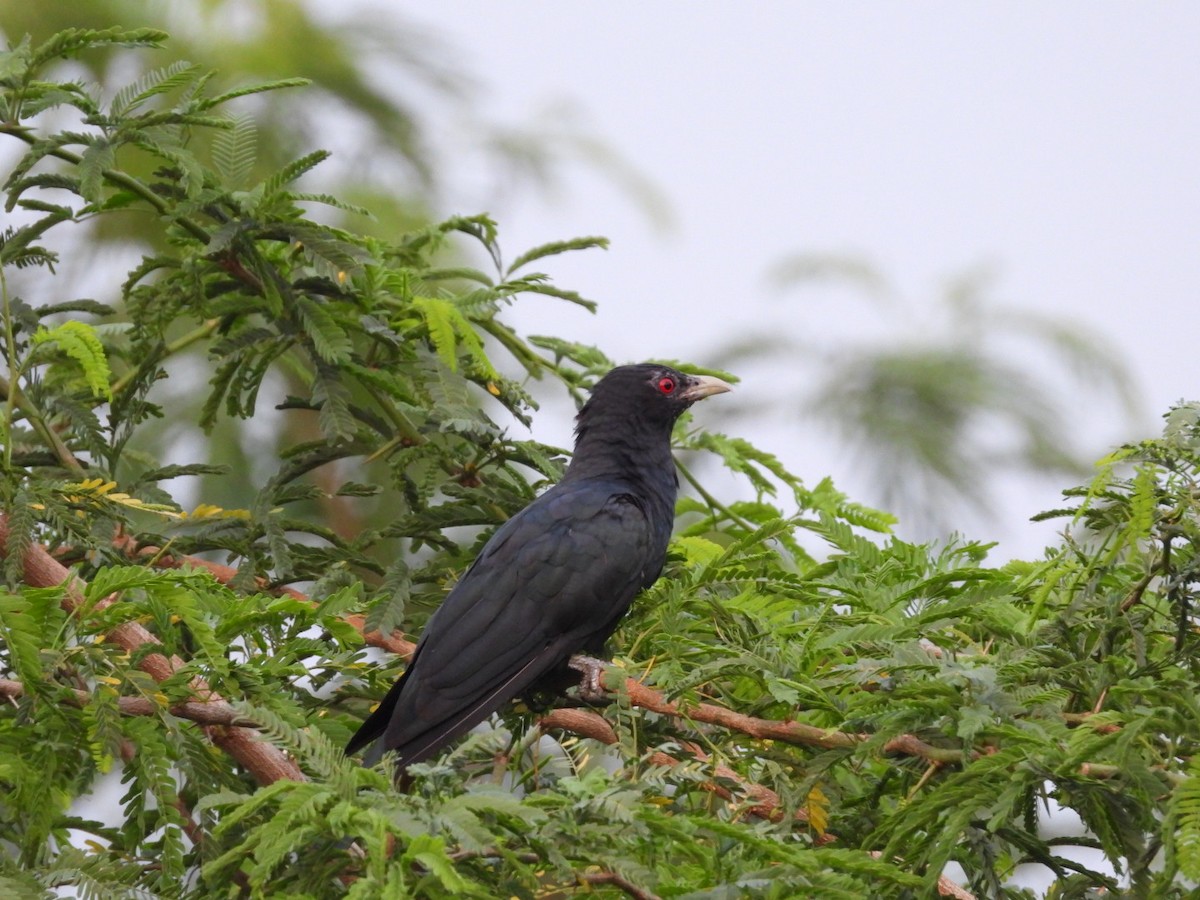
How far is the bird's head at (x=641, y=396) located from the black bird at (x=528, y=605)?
0.31 metres

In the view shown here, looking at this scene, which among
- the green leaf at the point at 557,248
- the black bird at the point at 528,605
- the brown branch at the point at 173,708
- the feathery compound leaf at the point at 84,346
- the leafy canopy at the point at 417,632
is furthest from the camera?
the green leaf at the point at 557,248

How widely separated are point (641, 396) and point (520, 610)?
1.11m

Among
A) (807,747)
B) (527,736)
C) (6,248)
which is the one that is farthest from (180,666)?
(6,248)

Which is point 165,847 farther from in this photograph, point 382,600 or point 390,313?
point 390,313

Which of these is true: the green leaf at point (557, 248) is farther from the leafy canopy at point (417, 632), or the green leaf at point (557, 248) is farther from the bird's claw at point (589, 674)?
the bird's claw at point (589, 674)

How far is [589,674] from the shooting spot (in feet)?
11.9

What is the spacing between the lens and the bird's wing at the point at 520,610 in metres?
3.39

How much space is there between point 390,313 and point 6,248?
3.57 feet

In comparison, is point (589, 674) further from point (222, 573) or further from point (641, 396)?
point (641, 396)

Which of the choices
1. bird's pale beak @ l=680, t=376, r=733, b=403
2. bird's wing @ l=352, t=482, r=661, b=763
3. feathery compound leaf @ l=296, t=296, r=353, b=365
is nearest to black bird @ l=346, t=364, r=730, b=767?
bird's wing @ l=352, t=482, r=661, b=763

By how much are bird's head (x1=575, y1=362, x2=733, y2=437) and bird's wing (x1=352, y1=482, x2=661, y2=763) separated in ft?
1.97

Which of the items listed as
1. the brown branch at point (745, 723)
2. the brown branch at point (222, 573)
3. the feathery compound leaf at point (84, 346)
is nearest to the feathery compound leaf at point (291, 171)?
the feathery compound leaf at point (84, 346)

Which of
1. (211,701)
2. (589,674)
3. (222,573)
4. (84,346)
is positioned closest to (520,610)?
(589,674)

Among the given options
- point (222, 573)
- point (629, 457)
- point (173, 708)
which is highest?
point (629, 457)
